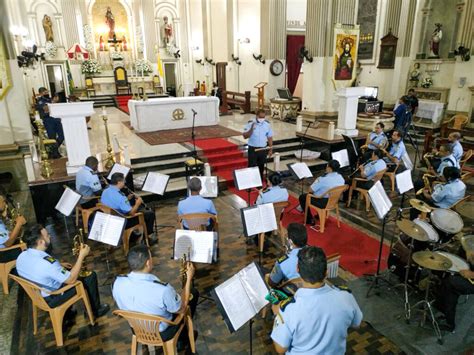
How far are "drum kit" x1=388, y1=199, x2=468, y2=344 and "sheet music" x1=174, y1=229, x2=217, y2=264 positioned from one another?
197 centimetres

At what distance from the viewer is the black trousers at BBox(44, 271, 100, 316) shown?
11.1 feet

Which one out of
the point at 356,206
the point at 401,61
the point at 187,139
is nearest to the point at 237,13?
the point at 401,61

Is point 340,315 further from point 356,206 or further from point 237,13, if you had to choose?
point 237,13

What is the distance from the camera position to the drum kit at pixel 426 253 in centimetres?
340

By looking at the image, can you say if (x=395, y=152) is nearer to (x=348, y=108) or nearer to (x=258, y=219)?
(x=348, y=108)

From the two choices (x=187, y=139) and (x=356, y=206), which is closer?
(x=356, y=206)

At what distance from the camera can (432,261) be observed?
3289mm

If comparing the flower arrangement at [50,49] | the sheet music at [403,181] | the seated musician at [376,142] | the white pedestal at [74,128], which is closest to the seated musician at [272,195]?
the sheet music at [403,181]

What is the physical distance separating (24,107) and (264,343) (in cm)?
773

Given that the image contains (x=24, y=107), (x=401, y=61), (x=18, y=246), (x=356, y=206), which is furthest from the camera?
(x=401, y=61)

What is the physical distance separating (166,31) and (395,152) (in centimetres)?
1806

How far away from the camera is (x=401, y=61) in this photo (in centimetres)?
1332

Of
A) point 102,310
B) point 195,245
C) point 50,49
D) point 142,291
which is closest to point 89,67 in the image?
point 50,49

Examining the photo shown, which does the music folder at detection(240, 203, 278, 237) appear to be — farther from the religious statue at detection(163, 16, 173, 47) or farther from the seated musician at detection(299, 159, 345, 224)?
the religious statue at detection(163, 16, 173, 47)
